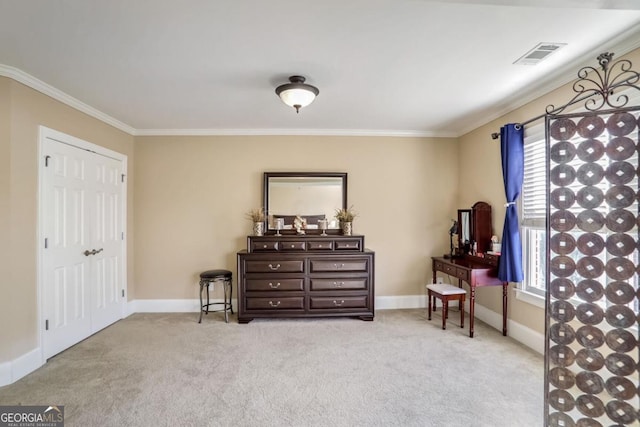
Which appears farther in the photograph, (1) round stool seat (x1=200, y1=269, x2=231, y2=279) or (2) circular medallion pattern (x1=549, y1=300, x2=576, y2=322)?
(1) round stool seat (x1=200, y1=269, x2=231, y2=279)

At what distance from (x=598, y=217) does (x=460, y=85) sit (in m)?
1.82

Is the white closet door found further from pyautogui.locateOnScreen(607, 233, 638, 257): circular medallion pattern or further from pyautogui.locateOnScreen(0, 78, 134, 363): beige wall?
pyautogui.locateOnScreen(607, 233, 638, 257): circular medallion pattern

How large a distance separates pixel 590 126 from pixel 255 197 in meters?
3.83

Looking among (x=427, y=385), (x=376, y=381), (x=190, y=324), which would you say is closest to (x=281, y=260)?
(x=190, y=324)

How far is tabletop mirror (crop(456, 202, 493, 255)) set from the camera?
12.9 ft

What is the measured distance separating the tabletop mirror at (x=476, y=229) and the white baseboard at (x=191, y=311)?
822 mm

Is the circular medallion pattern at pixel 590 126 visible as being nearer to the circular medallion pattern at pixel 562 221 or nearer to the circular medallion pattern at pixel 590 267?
the circular medallion pattern at pixel 562 221

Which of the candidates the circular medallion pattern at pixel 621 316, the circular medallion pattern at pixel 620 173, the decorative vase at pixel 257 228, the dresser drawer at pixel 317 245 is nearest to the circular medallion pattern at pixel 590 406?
the circular medallion pattern at pixel 621 316

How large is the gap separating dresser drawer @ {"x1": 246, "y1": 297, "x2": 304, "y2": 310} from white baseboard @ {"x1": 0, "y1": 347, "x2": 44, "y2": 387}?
207 centimetres

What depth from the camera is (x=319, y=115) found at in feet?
13.0

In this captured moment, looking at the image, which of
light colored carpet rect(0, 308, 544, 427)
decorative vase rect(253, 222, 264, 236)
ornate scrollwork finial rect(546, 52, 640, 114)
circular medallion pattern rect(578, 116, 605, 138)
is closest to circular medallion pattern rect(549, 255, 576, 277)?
circular medallion pattern rect(578, 116, 605, 138)

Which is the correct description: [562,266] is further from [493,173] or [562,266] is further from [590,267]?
[493,173]

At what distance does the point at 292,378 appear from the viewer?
105 inches

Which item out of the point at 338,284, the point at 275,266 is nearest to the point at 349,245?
the point at 338,284
